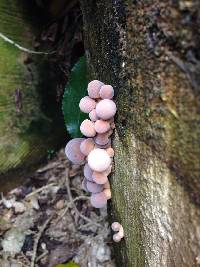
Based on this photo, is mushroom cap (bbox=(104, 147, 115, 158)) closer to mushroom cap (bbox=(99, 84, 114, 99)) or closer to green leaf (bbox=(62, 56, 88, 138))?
mushroom cap (bbox=(99, 84, 114, 99))

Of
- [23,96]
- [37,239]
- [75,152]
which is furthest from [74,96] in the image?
[37,239]

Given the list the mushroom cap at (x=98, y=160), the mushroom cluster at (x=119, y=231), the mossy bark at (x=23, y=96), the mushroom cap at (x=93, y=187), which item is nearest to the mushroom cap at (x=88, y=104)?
the mushroom cap at (x=98, y=160)

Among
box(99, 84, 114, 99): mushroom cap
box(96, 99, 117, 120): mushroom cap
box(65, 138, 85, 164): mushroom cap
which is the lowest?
box(65, 138, 85, 164): mushroom cap

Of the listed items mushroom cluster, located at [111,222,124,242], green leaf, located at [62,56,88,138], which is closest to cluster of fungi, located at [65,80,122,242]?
mushroom cluster, located at [111,222,124,242]

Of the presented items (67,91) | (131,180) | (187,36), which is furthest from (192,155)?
(67,91)

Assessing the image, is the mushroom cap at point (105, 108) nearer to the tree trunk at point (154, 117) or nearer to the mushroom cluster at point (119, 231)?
the tree trunk at point (154, 117)

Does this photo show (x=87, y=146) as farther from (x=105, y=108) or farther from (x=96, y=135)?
(x=105, y=108)
